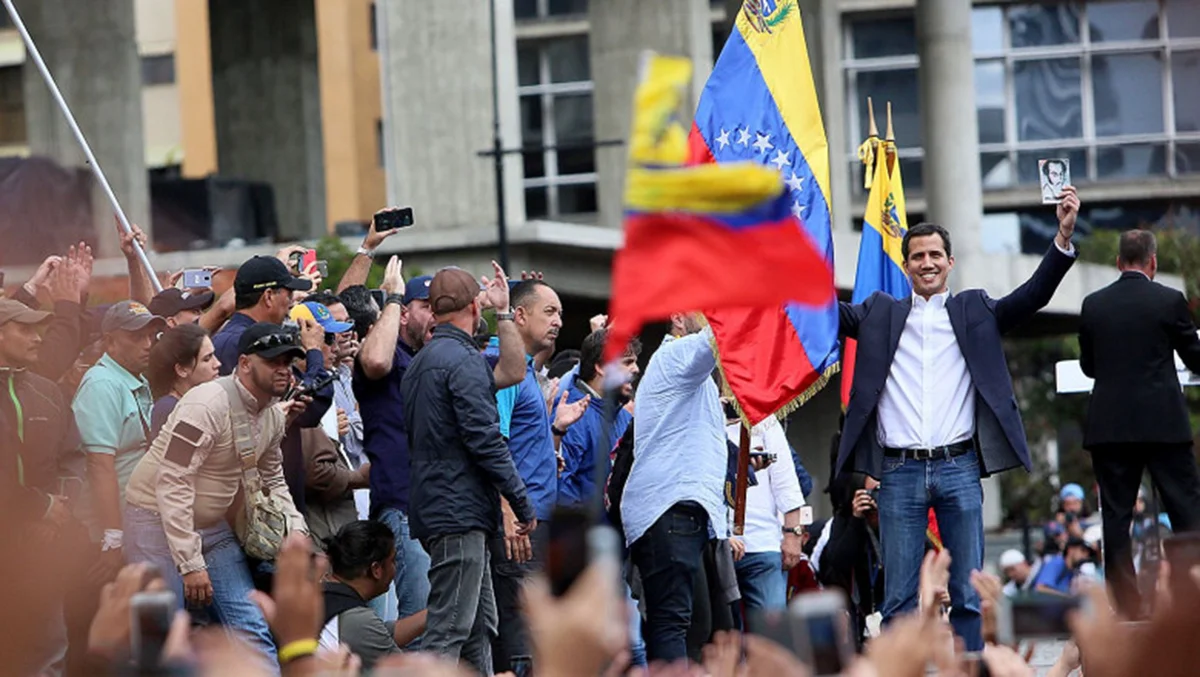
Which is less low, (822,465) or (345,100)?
(345,100)

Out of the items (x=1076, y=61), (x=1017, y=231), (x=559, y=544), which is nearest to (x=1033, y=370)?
(x=1017, y=231)

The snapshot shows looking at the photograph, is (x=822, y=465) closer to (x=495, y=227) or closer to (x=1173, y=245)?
(x=495, y=227)

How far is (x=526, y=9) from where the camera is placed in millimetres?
64500

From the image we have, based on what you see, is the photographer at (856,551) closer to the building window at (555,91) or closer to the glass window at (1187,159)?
the building window at (555,91)

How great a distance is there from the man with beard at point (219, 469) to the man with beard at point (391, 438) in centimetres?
118

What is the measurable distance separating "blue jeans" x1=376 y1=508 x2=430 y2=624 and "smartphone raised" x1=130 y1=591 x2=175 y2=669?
6.41 m

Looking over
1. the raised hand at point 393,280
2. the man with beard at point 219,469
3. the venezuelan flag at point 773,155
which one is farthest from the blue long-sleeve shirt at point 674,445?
the man with beard at point 219,469

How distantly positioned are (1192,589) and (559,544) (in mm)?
2031

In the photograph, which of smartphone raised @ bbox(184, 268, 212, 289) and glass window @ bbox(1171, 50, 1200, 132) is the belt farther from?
glass window @ bbox(1171, 50, 1200, 132)

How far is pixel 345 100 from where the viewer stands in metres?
70.3

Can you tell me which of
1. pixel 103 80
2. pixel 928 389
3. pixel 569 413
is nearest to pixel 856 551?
pixel 569 413

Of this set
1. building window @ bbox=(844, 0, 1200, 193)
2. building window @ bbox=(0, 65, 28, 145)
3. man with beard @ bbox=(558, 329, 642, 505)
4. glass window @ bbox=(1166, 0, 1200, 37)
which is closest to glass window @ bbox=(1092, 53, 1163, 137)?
building window @ bbox=(844, 0, 1200, 193)

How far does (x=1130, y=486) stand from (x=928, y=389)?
1.96 metres

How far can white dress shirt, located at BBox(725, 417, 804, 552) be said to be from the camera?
1239cm
